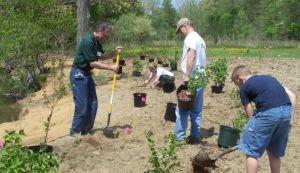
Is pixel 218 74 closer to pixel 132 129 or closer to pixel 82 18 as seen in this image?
pixel 132 129

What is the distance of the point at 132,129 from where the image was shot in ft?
28.0

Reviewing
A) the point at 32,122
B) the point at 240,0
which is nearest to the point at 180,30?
the point at 32,122

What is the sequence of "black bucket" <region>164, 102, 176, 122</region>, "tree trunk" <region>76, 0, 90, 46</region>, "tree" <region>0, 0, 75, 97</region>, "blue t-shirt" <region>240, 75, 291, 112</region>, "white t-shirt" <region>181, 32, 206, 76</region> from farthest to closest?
1. "tree trunk" <region>76, 0, 90, 46</region>
2. "tree" <region>0, 0, 75, 97</region>
3. "black bucket" <region>164, 102, 176, 122</region>
4. "white t-shirt" <region>181, 32, 206, 76</region>
5. "blue t-shirt" <region>240, 75, 291, 112</region>

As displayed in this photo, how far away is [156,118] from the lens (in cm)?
916

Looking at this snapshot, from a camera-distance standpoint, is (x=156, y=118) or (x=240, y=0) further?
(x=240, y=0)

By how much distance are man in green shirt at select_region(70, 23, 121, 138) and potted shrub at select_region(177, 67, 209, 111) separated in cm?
136

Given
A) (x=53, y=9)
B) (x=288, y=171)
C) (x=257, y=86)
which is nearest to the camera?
(x=257, y=86)

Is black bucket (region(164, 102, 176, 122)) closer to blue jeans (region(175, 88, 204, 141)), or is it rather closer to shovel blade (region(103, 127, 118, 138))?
shovel blade (region(103, 127, 118, 138))

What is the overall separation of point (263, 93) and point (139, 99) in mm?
5390

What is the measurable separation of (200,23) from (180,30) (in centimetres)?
4741

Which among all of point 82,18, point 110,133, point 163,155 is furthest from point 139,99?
point 82,18

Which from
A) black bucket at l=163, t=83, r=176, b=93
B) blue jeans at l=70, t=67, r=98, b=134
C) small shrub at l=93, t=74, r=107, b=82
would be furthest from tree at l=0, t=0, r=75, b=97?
blue jeans at l=70, t=67, r=98, b=134

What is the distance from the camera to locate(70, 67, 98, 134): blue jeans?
7781 mm

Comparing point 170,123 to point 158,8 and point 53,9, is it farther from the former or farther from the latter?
point 158,8
